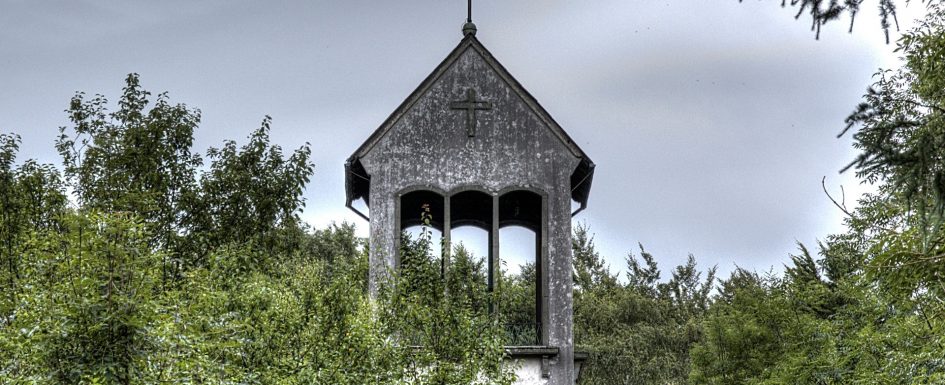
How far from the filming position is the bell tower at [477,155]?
1573 cm

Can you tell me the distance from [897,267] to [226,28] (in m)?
13.4

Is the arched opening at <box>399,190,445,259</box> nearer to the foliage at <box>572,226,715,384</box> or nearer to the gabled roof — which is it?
the gabled roof

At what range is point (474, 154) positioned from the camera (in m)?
16.1

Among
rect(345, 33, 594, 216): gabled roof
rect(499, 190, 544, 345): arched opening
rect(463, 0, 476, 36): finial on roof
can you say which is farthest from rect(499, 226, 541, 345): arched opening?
rect(463, 0, 476, 36): finial on roof

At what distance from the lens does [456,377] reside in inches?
486

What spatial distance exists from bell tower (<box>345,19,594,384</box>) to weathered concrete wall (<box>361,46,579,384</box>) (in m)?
0.02

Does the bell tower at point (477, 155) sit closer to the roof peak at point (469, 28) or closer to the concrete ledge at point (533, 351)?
the roof peak at point (469, 28)

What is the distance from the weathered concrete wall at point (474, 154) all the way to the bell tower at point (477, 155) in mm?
16

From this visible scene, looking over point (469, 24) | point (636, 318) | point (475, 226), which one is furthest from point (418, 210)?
point (636, 318)

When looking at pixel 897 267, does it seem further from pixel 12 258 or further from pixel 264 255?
pixel 12 258

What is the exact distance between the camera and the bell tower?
1573cm

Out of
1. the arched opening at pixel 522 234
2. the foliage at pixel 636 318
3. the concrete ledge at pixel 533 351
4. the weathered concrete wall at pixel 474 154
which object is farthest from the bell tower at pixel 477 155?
the foliage at pixel 636 318

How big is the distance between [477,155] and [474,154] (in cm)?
5

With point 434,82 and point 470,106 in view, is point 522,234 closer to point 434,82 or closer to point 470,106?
point 470,106
